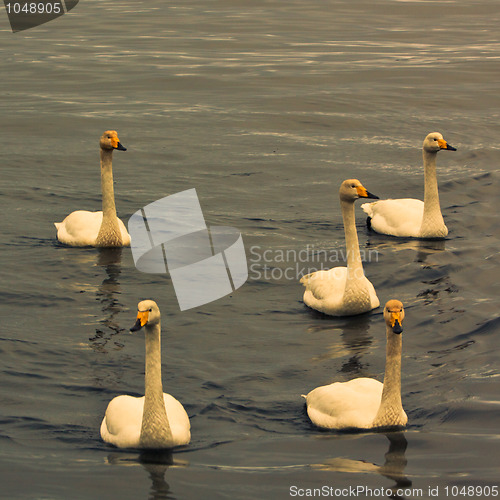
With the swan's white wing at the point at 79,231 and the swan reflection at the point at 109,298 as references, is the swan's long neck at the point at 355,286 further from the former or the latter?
the swan's white wing at the point at 79,231

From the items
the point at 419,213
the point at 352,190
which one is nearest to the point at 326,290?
the point at 352,190

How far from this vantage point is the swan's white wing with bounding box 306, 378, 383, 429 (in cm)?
1099

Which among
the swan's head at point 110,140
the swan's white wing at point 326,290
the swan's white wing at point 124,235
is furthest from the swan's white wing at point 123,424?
the swan's head at point 110,140

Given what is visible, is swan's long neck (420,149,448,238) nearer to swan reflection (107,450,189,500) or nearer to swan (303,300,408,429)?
swan (303,300,408,429)

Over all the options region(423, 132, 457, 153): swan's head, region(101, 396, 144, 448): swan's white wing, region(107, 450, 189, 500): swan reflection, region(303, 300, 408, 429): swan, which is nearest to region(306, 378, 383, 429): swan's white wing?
region(303, 300, 408, 429): swan

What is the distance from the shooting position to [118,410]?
10789mm

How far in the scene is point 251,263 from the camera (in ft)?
55.7

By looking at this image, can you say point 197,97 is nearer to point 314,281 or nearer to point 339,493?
point 314,281

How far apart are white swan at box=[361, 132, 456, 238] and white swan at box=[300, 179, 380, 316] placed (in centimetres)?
340

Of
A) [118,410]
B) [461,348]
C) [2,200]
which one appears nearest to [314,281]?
[461,348]

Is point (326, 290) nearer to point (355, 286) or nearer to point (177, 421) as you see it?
point (355, 286)

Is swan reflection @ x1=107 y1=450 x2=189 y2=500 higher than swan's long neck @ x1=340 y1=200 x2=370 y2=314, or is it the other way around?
swan's long neck @ x1=340 y1=200 x2=370 y2=314

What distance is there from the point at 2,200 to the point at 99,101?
9530 millimetres

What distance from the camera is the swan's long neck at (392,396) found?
10.8 meters
